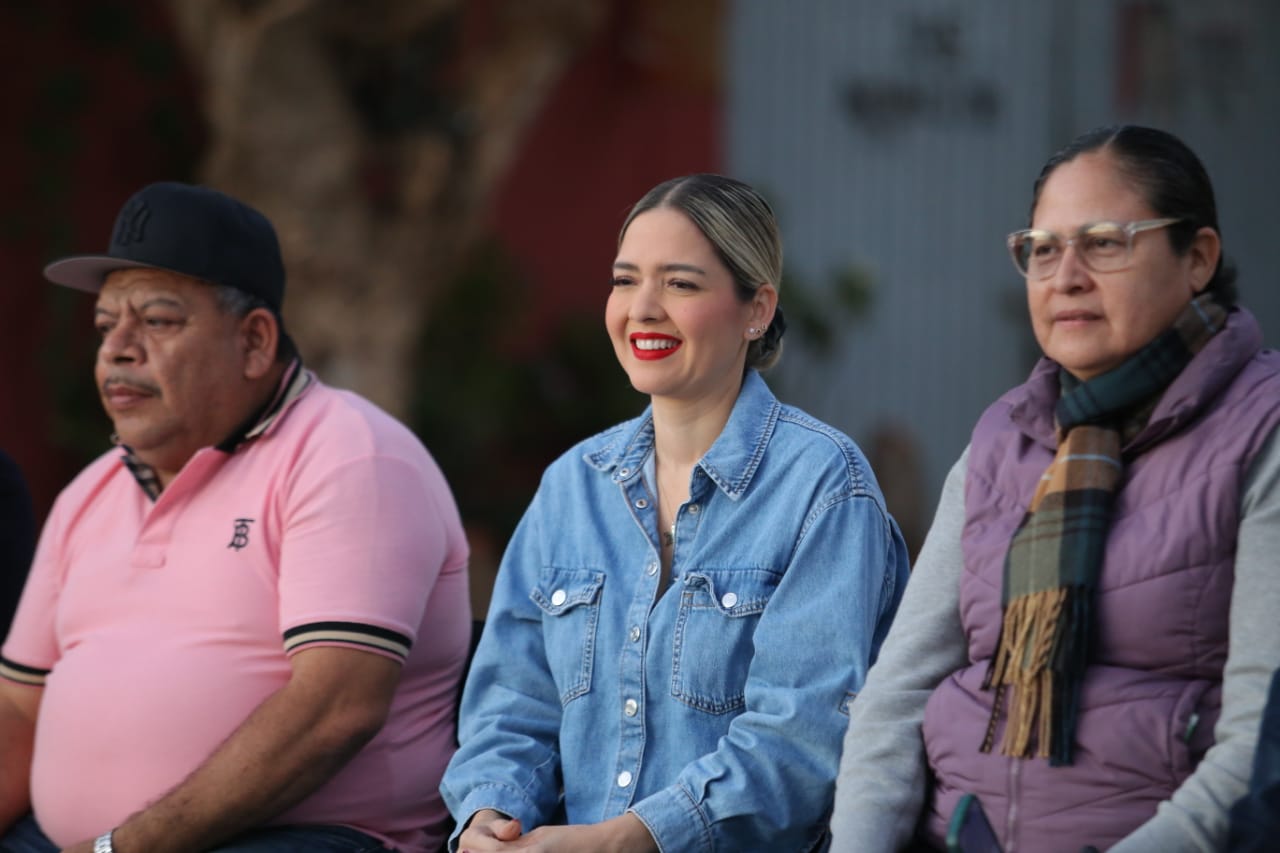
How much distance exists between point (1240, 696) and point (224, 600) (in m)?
1.78

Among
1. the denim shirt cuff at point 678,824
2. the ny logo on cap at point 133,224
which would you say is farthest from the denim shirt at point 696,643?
the ny logo on cap at point 133,224

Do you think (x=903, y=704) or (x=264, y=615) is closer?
(x=903, y=704)

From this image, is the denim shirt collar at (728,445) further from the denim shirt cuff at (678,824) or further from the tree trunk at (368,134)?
the tree trunk at (368,134)

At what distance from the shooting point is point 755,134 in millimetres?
8281

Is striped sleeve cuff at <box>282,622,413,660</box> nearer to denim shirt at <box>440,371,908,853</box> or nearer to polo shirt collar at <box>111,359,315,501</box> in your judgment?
denim shirt at <box>440,371,908,853</box>

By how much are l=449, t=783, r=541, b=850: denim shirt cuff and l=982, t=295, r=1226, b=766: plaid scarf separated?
791 millimetres

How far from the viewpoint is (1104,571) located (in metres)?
2.26

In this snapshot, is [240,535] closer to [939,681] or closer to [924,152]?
[939,681]

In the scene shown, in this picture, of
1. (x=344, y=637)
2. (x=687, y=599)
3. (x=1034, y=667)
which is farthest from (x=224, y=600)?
(x=1034, y=667)

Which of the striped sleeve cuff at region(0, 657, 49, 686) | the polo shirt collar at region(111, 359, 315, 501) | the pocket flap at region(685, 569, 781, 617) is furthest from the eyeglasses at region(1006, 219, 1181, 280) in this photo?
the striped sleeve cuff at region(0, 657, 49, 686)

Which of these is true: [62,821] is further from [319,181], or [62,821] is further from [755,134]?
[755,134]

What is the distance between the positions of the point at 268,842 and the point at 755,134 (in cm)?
594

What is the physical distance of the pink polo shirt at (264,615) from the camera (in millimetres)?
2955

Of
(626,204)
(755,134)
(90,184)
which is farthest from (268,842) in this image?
(755,134)
